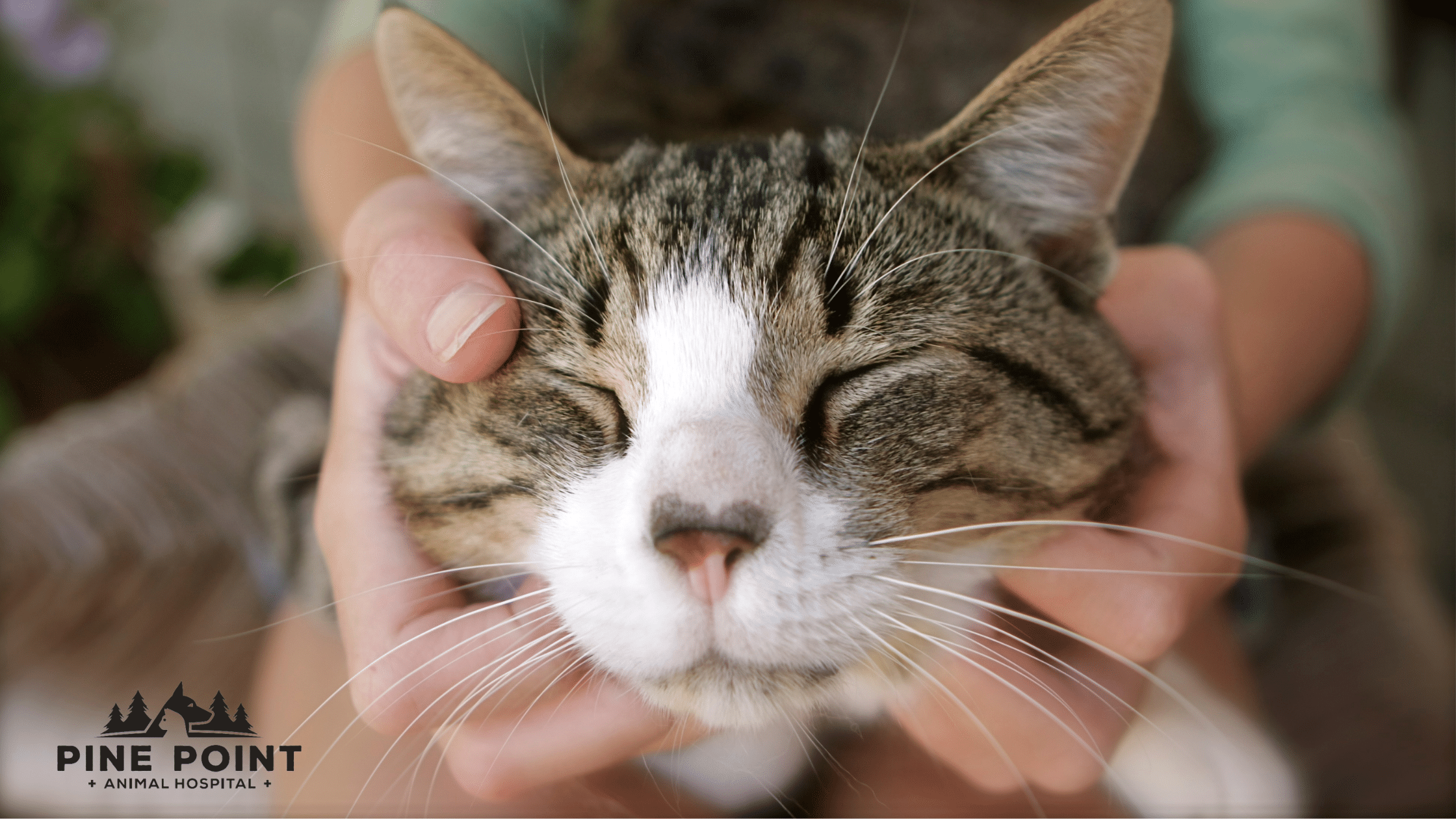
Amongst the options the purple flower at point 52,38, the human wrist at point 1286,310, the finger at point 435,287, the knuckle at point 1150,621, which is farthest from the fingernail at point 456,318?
the purple flower at point 52,38

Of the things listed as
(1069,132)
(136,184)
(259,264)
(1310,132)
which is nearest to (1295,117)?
(1310,132)

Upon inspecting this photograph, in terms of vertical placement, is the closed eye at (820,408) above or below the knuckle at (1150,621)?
above

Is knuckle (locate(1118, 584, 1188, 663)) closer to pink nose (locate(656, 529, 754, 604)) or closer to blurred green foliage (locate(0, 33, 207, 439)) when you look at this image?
pink nose (locate(656, 529, 754, 604))

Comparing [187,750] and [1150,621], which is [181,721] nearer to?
[187,750]

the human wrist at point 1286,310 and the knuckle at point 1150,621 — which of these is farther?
the human wrist at point 1286,310

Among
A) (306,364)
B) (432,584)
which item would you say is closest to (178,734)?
(432,584)

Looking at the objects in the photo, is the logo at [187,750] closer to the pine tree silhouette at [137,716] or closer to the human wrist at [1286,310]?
the pine tree silhouette at [137,716]

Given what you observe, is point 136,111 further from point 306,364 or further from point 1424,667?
point 1424,667
